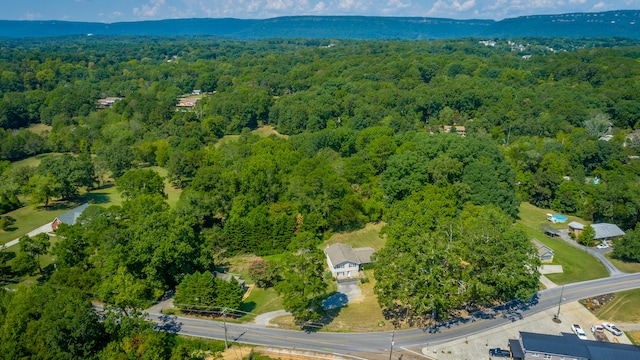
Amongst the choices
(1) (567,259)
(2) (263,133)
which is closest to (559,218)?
(1) (567,259)

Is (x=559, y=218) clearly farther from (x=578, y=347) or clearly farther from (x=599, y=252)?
(x=578, y=347)

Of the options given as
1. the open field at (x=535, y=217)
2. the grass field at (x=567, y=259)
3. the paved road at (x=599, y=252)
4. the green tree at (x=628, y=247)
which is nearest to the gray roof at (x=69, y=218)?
the grass field at (x=567, y=259)

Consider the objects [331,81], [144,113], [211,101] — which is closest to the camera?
[144,113]

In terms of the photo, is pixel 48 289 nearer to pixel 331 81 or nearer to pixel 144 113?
pixel 144 113

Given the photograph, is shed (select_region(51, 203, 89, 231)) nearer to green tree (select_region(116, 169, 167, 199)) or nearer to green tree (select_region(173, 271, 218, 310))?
green tree (select_region(116, 169, 167, 199))

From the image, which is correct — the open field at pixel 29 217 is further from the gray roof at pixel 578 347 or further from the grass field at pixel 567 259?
the grass field at pixel 567 259

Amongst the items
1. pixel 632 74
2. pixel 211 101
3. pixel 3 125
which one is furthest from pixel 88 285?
pixel 632 74
